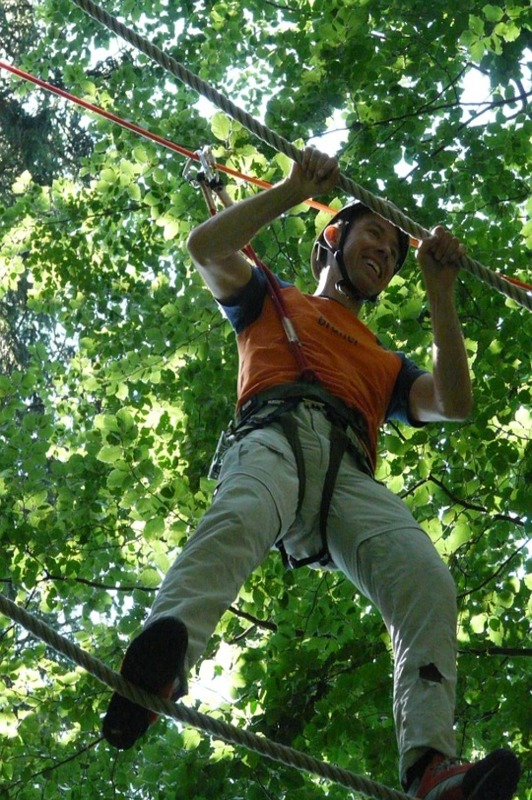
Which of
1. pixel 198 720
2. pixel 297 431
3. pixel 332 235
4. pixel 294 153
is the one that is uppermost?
pixel 332 235

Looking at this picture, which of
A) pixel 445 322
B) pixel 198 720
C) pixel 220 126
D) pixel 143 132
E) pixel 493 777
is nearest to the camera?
pixel 493 777

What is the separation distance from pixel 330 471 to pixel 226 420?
2978mm

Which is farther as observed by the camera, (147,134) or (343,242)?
(147,134)

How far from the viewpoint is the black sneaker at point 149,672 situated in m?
2.49

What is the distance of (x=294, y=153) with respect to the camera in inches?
134

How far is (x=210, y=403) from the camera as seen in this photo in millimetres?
6180

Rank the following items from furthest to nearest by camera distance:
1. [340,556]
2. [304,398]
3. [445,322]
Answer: [445,322] < [304,398] < [340,556]

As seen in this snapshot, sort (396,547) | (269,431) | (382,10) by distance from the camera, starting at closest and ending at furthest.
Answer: (396,547)
(269,431)
(382,10)

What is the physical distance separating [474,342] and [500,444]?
0.60m

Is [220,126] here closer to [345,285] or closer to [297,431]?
[345,285]

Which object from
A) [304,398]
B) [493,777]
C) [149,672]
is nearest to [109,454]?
[304,398]

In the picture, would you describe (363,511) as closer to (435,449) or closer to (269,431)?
(269,431)

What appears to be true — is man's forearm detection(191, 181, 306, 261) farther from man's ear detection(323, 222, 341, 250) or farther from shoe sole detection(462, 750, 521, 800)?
shoe sole detection(462, 750, 521, 800)

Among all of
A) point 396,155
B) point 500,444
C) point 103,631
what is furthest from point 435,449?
point 103,631
